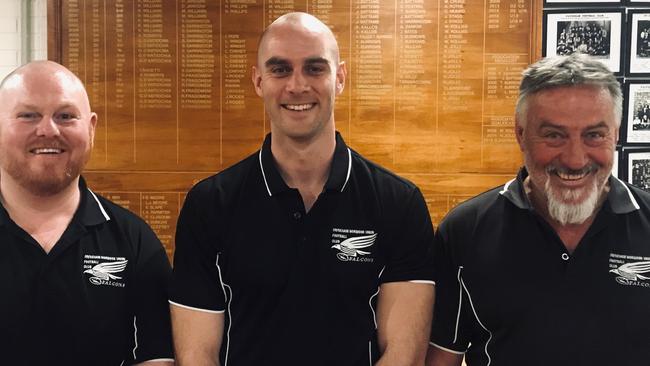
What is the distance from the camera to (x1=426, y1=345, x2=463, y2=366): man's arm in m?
1.91

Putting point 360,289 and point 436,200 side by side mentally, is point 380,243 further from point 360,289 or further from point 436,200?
point 436,200

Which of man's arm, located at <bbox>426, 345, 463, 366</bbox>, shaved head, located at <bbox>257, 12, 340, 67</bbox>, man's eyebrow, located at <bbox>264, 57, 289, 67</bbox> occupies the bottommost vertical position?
man's arm, located at <bbox>426, 345, 463, 366</bbox>

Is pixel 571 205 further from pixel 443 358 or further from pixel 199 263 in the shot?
pixel 199 263

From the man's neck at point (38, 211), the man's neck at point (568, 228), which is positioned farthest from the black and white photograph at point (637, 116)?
the man's neck at point (38, 211)

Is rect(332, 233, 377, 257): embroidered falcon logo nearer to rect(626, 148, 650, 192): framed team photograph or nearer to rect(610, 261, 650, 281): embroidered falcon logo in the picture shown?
rect(610, 261, 650, 281): embroidered falcon logo

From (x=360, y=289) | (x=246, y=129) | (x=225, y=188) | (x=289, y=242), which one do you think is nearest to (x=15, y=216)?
(x=225, y=188)

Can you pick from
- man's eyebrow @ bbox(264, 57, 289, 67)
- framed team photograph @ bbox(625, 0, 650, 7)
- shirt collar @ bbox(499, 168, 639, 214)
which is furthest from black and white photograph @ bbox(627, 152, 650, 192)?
man's eyebrow @ bbox(264, 57, 289, 67)

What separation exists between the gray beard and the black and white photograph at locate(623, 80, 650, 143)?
5.85 ft

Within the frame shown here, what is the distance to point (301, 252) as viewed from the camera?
1.81m

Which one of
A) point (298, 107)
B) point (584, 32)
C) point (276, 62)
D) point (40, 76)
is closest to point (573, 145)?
point (298, 107)

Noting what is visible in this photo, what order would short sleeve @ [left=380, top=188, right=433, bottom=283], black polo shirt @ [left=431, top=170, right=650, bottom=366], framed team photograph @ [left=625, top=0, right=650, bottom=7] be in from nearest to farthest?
black polo shirt @ [left=431, top=170, right=650, bottom=366] < short sleeve @ [left=380, top=188, right=433, bottom=283] < framed team photograph @ [left=625, top=0, right=650, bottom=7]

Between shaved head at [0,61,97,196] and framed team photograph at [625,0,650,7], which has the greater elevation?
framed team photograph at [625,0,650,7]

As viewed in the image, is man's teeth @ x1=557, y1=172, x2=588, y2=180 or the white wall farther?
the white wall

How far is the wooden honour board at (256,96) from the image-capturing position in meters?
3.21
